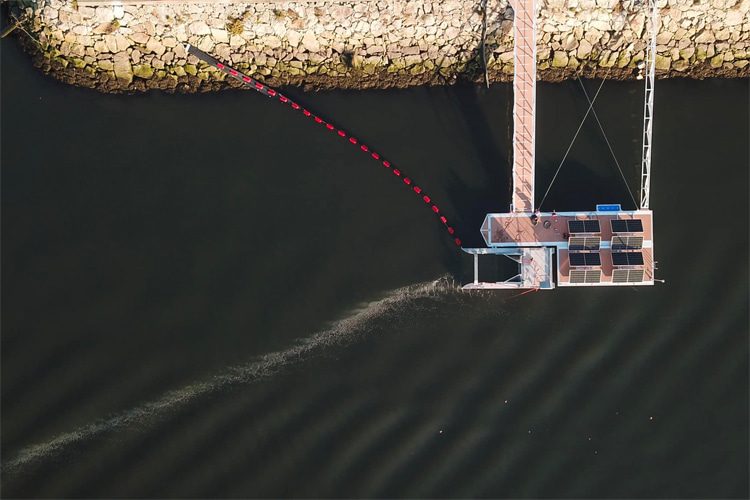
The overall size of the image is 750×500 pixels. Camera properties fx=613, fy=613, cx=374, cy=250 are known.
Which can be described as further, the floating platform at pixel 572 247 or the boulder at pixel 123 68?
the boulder at pixel 123 68

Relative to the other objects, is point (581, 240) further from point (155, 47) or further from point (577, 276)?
point (155, 47)

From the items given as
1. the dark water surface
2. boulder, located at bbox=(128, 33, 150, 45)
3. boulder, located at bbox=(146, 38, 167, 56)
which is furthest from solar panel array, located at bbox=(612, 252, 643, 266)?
boulder, located at bbox=(128, 33, 150, 45)

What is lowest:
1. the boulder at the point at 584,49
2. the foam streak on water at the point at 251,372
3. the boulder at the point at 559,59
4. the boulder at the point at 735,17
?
the foam streak on water at the point at 251,372

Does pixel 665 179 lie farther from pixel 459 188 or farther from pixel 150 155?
pixel 150 155

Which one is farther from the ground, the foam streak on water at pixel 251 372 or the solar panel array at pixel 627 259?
the solar panel array at pixel 627 259

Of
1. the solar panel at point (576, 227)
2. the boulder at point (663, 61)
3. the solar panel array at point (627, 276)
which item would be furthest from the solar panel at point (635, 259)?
the boulder at point (663, 61)

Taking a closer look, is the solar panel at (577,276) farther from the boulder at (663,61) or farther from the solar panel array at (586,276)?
the boulder at (663,61)

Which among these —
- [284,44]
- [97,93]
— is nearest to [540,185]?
[284,44]

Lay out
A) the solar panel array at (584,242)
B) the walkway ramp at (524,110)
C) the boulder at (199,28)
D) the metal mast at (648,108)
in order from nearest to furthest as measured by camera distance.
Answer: the solar panel array at (584,242)
the metal mast at (648,108)
the walkway ramp at (524,110)
the boulder at (199,28)
